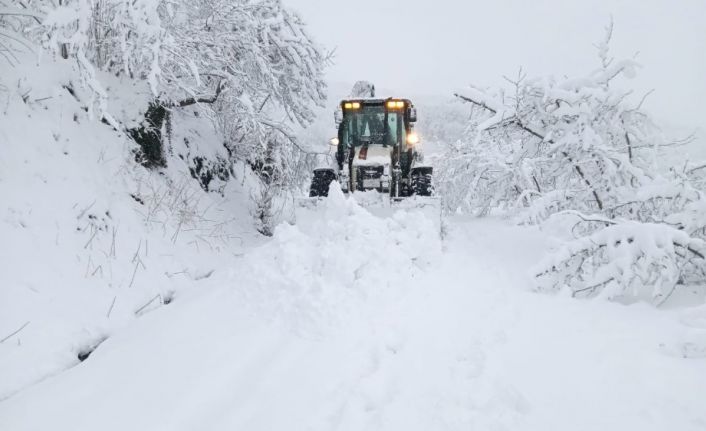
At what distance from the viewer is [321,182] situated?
938cm

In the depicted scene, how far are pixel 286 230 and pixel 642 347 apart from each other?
13.6ft

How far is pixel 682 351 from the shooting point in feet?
11.5

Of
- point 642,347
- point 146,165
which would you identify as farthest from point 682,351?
point 146,165

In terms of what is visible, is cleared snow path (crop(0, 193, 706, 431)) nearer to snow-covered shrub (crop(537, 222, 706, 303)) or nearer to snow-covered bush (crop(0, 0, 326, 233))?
snow-covered shrub (crop(537, 222, 706, 303))

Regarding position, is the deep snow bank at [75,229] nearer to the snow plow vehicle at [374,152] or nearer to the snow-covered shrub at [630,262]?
the snow plow vehicle at [374,152]

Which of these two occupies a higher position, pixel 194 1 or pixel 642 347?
pixel 194 1

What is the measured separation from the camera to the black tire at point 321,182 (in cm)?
930

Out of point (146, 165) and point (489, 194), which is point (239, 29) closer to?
point (146, 165)

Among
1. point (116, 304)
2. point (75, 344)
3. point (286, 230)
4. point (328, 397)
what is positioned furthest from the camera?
point (286, 230)

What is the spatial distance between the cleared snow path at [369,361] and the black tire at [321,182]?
355 centimetres

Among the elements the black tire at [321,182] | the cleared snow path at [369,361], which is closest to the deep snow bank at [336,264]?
the cleared snow path at [369,361]

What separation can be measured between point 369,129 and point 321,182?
1661 mm

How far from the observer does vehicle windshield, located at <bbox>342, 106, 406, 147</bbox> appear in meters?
9.86

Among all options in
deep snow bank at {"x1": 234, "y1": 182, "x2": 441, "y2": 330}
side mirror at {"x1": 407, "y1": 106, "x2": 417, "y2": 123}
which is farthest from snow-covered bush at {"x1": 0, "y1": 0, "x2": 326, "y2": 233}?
deep snow bank at {"x1": 234, "y1": 182, "x2": 441, "y2": 330}
